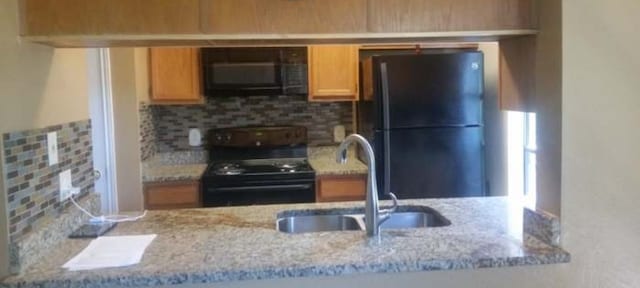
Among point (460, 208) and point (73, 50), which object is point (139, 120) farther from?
Result: point (460, 208)

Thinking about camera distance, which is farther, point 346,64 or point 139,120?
point 346,64

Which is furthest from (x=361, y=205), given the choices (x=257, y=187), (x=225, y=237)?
(x=257, y=187)

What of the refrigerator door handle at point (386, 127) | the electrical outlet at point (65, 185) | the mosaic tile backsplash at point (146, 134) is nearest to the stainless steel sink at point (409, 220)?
the refrigerator door handle at point (386, 127)

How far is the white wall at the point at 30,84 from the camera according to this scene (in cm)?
149

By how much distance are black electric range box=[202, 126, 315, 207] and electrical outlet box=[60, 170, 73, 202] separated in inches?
67.2

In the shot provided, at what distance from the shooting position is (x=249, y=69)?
12.4 ft

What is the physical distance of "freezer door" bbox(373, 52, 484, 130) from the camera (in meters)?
3.37

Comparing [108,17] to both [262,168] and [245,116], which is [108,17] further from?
[245,116]

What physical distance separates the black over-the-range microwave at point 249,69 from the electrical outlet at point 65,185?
1991 mm

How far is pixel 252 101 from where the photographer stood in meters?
4.23

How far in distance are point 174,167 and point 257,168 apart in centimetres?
65

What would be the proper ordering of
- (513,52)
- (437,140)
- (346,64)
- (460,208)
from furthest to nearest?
(346,64) → (437,140) → (460,208) → (513,52)

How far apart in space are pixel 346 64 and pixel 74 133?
2.37 metres

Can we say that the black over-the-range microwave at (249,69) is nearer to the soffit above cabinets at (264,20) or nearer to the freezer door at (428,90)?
the freezer door at (428,90)
